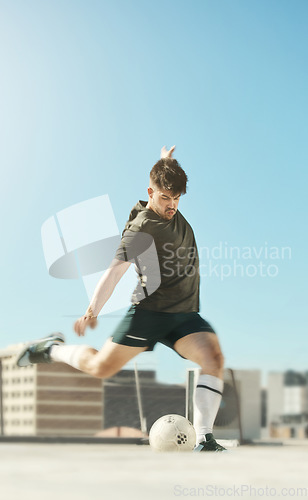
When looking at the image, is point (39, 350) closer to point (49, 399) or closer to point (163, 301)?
point (163, 301)

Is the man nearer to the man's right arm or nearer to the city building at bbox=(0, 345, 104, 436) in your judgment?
the man's right arm

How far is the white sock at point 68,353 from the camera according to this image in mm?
4629

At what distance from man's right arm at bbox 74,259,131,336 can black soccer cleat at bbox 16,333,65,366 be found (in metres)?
0.95

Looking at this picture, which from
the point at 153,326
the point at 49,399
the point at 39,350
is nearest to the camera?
the point at 153,326

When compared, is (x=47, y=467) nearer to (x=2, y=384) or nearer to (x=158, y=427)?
(x=158, y=427)

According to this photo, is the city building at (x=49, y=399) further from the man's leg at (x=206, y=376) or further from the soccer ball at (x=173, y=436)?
the man's leg at (x=206, y=376)

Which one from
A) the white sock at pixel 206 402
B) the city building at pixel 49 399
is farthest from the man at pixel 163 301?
the city building at pixel 49 399

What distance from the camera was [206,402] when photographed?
418 centimetres

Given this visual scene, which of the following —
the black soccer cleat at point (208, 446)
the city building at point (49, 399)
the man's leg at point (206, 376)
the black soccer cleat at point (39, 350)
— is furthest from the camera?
the city building at point (49, 399)

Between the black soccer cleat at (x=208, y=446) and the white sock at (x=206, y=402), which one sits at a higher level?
the white sock at (x=206, y=402)

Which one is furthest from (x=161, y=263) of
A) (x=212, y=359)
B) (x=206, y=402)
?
(x=206, y=402)

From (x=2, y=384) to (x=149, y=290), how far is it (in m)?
4.67

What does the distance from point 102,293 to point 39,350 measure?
1.19 meters

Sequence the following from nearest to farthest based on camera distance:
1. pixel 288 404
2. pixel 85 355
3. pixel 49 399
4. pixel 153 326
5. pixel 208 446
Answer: pixel 208 446, pixel 153 326, pixel 85 355, pixel 288 404, pixel 49 399
